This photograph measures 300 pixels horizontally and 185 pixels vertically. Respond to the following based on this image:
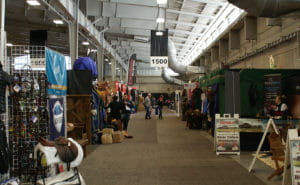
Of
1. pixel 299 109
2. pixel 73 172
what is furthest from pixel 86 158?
pixel 299 109

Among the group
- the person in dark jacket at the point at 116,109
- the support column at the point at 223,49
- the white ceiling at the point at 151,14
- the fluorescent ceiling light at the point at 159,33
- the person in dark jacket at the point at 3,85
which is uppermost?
the white ceiling at the point at 151,14

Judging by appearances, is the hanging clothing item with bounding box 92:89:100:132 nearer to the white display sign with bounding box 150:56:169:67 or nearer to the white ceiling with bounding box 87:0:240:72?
the white ceiling with bounding box 87:0:240:72

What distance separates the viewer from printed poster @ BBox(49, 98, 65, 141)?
18.3ft

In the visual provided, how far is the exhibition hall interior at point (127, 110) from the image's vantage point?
493 centimetres

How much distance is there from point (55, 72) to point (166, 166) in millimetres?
2778

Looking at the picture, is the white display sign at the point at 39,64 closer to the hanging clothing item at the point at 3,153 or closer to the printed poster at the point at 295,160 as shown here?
the hanging clothing item at the point at 3,153

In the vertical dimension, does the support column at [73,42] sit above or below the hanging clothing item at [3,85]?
above

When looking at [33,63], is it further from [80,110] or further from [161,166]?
[80,110]

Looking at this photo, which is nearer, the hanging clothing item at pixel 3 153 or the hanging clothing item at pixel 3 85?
the hanging clothing item at pixel 3 153

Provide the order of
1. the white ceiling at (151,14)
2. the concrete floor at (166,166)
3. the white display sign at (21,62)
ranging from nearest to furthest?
the white display sign at (21,62) → the concrete floor at (166,166) → the white ceiling at (151,14)

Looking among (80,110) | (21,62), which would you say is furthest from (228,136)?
(21,62)

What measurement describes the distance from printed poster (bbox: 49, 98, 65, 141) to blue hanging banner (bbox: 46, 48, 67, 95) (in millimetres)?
163

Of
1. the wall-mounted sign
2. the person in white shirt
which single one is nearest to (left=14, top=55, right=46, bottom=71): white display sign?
the person in white shirt

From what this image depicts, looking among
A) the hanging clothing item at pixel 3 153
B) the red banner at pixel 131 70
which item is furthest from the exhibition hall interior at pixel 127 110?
the red banner at pixel 131 70
